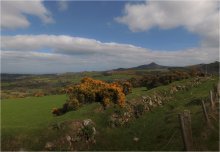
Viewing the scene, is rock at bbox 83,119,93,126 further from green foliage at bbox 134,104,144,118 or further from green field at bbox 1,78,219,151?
green foliage at bbox 134,104,144,118

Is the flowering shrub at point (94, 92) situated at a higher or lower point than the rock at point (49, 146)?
higher

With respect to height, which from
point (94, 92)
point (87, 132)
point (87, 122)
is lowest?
point (87, 132)

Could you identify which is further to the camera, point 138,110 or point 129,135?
point 138,110

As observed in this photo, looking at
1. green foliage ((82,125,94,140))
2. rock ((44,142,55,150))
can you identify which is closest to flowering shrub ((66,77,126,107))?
green foliage ((82,125,94,140))

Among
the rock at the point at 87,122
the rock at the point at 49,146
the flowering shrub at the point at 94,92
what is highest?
the flowering shrub at the point at 94,92

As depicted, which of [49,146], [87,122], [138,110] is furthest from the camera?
[138,110]

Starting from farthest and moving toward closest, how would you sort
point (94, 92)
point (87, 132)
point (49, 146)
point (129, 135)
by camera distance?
point (94, 92)
point (129, 135)
point (87, 132)
point (49, 146)

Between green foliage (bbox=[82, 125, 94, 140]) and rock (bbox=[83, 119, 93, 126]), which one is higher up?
rock (bbox=[83, 119, 93, 126])

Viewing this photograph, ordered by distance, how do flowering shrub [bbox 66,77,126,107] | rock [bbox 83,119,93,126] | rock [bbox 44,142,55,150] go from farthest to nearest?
flowering shrub [bbox 66,77,126,107] → rock [bbox 83,119,93,126] → rock [bbox 44,142,55,150]

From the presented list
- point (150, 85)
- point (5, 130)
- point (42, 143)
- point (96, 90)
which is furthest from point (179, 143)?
point (150, 85)

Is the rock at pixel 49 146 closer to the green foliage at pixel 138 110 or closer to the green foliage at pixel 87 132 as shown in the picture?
the green foliage at pixel 87 132

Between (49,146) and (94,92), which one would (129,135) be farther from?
(94,92)

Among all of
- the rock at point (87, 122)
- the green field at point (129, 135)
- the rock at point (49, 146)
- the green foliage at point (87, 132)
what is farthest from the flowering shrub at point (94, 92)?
the rock at point (49, 146)

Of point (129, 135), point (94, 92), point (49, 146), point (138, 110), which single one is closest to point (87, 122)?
point (129, 135)
